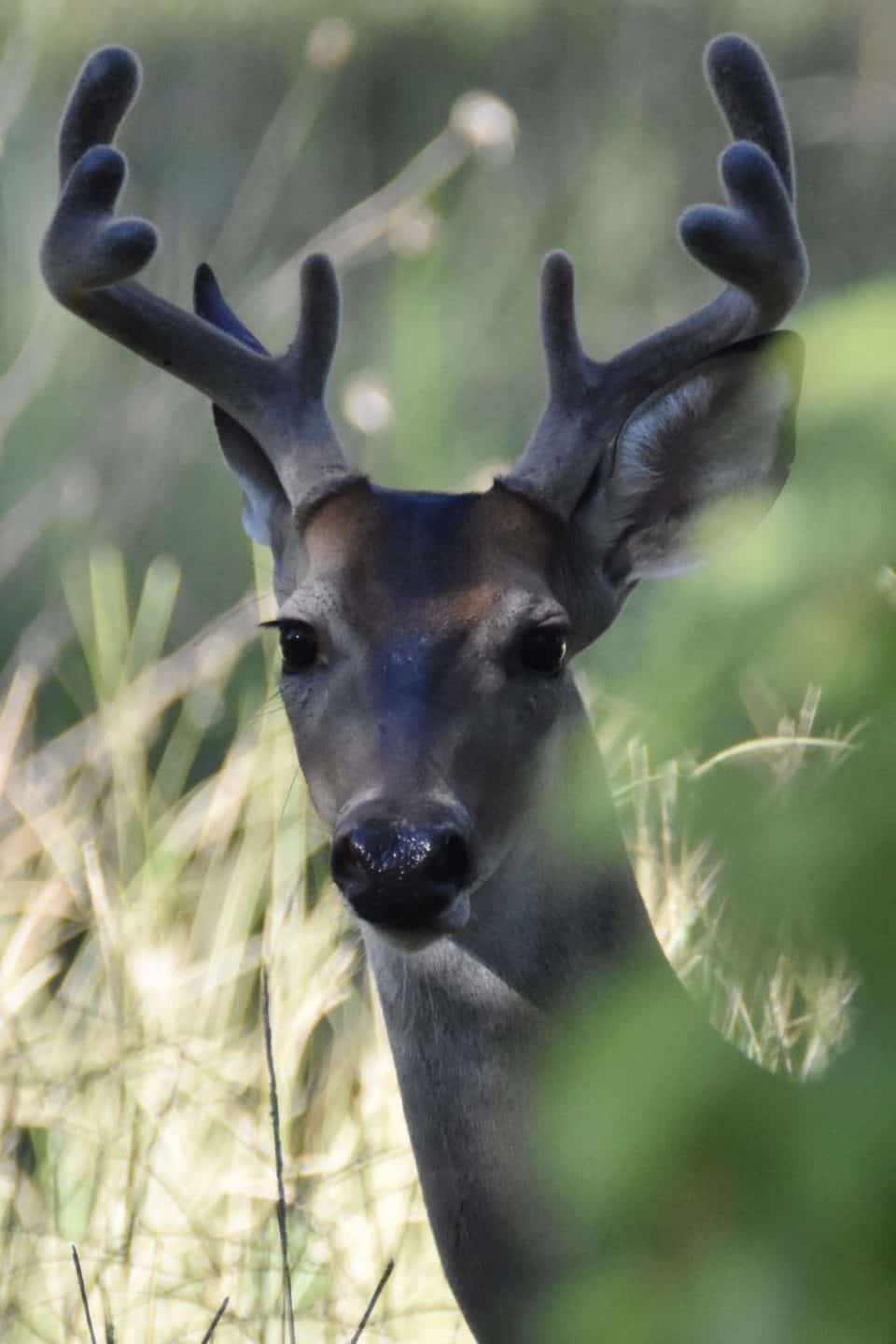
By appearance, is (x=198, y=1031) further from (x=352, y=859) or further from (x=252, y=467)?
(x=352, y=859)

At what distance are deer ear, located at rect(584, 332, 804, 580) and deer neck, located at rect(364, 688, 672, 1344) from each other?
24.3 inches

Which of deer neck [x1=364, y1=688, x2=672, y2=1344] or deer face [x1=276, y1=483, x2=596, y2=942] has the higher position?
deer face [x1=276, y1=483, x2=596, y2=942]

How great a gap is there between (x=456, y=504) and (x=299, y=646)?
373 mm

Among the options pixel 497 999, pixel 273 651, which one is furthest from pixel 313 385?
pixel 273 651

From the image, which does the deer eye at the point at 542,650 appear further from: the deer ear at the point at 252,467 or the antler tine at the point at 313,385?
the deer ear at the point at 252,467

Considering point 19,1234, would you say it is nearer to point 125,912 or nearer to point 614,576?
point 125,912

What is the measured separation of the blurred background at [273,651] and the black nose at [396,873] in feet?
1.00

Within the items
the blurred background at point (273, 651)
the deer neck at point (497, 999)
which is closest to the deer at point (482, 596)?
the deer neck at point (497, 999)

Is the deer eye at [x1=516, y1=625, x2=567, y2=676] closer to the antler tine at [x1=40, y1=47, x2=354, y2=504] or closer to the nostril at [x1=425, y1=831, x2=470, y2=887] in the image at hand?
the nostril at [x1=425, y1=831, x2=470, y2=887]

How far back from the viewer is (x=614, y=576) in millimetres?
4031

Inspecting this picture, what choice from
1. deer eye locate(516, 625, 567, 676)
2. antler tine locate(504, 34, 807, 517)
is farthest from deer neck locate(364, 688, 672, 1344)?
antler tine locate(504, 34, 807, 517)

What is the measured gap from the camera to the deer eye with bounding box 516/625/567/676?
140 inches

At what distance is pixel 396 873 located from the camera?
3.00 metres

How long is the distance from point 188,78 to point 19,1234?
25.6 ft
